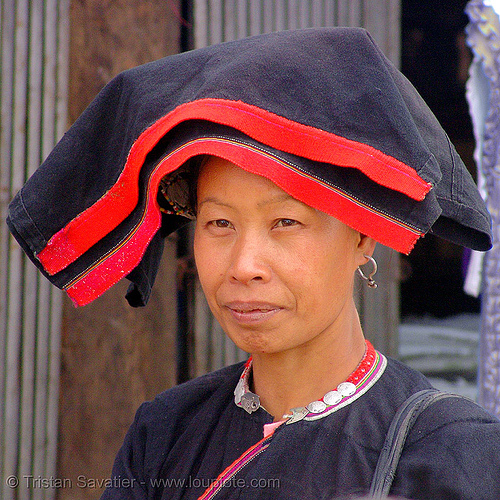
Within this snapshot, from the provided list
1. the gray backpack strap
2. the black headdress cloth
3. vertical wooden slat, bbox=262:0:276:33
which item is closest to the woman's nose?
the black headdress cloth

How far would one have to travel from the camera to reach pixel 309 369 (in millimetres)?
1279

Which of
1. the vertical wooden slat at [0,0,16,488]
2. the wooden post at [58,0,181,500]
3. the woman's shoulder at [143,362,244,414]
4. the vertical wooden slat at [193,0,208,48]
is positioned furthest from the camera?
the vertical wooden slat at [193,0,208,48]

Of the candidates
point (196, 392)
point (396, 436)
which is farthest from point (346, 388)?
point (196, 392)

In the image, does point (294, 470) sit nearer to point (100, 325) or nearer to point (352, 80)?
point (352, 80)

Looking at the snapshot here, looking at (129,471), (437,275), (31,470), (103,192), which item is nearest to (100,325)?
(31,470)

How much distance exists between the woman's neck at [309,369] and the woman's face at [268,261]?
2.6 inches

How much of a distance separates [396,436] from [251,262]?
392 millimetres

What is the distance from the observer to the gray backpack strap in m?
1.01

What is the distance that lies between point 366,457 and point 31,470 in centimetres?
191

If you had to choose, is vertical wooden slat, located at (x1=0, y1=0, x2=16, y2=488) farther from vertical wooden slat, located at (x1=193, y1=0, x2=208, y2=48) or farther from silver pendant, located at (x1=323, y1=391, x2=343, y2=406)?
silver pendant, located at (x1=323, y1=391, x2=343, y2=406)

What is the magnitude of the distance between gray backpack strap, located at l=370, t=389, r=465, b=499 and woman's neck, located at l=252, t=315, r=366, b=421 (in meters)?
0.18

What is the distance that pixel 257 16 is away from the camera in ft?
9.19

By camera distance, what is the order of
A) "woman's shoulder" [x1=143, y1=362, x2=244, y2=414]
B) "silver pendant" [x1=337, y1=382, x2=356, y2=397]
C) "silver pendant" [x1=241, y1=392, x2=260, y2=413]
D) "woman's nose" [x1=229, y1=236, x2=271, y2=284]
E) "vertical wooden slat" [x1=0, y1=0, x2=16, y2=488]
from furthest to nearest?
"vertical wooden slat" [x1=0, y1=0, x2=16, y2=488]
"woman's shoulder" [x1=143, y1=362, x2=244, y2=414]
"silver pendant" [x1=241, y1=392, x2=260, y2=413]
"silver pendant" [x1=337, y1=382, x2=356, y2=397]
"woman's nose" [x1=229, y1=236, x2=271, y2=284]

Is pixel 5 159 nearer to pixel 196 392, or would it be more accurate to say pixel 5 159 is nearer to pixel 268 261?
pixel 196 392
